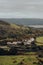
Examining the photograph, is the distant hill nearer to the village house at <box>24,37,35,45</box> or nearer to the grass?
the village house at <box>24,37,35,45</box>

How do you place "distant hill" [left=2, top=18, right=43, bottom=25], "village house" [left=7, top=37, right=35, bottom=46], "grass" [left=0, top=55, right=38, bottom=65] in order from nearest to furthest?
"grass" [left=0, top=55, right=38, bottom=65]
"village house" [left=7, top=37, right=35, bottom=46]
"distant hill" [left=2, top=18, right=43, bottom=25]

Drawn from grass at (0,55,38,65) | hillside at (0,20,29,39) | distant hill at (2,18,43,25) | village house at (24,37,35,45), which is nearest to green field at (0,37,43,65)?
grass at (0,55,38,65)

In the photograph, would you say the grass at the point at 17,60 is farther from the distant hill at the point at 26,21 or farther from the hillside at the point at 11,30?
the distant hill at the point at 26,21

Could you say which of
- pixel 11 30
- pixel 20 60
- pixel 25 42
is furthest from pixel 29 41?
pixel 20 60

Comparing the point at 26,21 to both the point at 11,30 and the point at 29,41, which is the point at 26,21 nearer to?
the point at 11,30

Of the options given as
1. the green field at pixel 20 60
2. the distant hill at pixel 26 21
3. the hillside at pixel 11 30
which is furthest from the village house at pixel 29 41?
the distant hill at pixel 26 21

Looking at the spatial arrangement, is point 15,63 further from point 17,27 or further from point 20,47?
point 17,27

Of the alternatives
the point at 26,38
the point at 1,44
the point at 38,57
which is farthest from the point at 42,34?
the point at 1,44

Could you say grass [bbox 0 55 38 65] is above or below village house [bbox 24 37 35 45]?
below
